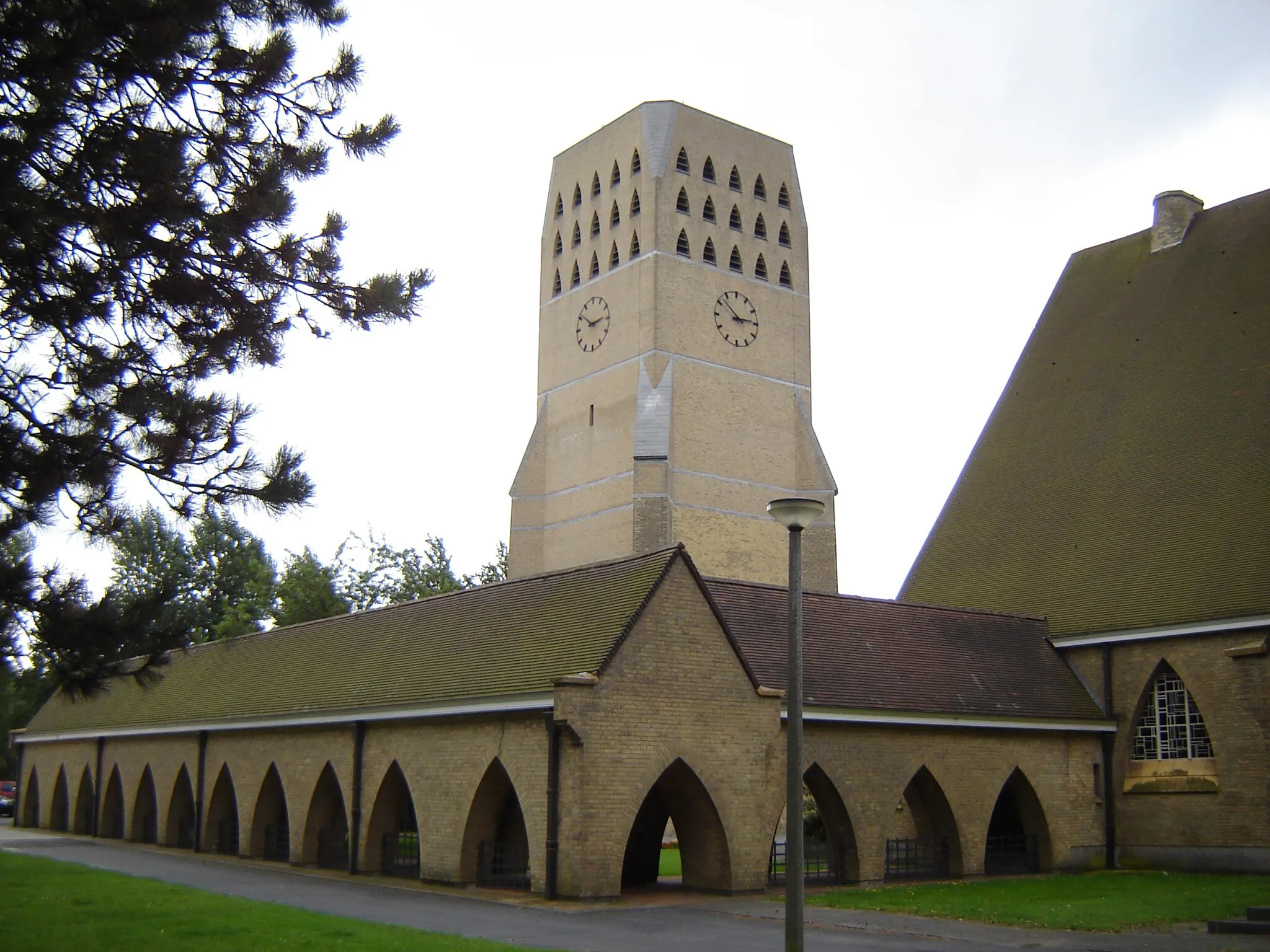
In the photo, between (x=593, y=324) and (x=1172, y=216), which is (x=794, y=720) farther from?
(x=593, y=324)

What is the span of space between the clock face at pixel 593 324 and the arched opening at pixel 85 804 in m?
23.6

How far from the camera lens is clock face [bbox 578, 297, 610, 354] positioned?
163 feet

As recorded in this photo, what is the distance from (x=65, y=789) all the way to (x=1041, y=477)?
30.1 m

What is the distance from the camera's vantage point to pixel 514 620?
2391cm

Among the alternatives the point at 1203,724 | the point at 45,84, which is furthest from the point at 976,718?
the point at 45,84

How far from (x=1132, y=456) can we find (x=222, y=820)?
24091mm

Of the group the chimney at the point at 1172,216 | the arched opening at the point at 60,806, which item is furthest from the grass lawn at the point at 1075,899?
the arched opening at the point at 60,806

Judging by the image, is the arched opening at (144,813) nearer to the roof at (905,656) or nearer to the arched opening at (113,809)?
the arched opening at (113,809)

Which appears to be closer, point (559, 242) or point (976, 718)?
point (976, 718)

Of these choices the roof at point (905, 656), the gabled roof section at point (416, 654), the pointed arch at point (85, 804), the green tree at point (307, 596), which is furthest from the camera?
the green tree at point (307, 596)

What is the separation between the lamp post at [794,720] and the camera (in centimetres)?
1190

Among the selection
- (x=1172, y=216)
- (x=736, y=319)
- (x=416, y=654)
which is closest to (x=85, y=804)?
(x=416, y=654)

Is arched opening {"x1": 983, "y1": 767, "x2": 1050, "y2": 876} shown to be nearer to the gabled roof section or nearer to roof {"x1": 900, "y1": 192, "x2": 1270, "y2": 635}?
roof {"x1": 900, "y1": 192, "x2": 1270, "y2": 635}

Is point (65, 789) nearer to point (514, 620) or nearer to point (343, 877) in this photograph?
point (343, 877)
